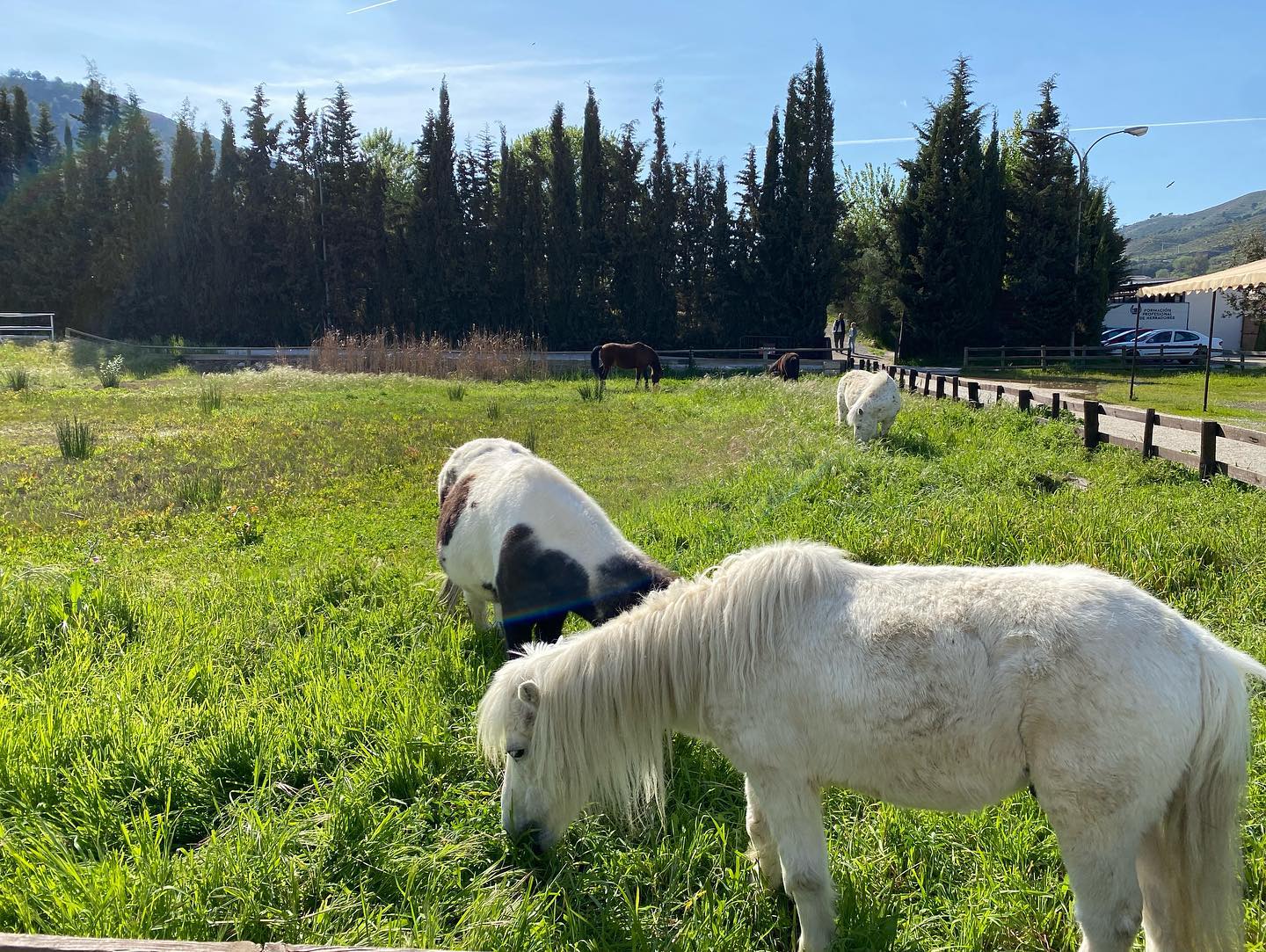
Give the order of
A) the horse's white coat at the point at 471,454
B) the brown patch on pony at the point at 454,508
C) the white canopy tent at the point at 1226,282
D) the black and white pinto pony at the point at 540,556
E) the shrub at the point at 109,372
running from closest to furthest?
the black and white pinto pony at the point at 540,556 < the brown patch on pony at the point at 454,508 < the horse's white coat at the point at 471,454 < the white canopy tent at the point at 1226,282 < the shrub at the point at 109,372

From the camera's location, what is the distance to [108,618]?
487cm

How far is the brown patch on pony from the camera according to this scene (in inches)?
191

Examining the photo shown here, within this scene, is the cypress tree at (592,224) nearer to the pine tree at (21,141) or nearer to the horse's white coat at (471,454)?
the horse's white coat at (471,454)

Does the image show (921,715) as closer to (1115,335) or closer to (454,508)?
(454,508)

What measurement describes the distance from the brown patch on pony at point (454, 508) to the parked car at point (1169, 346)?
88.3ft

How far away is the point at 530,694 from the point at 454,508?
253 cm

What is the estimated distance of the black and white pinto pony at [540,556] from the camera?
12.6 feet

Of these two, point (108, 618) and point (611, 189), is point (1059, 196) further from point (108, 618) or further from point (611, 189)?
point (108, 618)

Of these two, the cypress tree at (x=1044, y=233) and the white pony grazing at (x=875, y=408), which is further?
the cypress tree at (x=1044, y=233)

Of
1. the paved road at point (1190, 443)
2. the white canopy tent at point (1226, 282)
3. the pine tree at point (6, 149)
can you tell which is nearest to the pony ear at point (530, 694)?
the paved road at point (1190, 443)

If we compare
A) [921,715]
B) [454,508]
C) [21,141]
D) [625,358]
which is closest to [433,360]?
[625,358]

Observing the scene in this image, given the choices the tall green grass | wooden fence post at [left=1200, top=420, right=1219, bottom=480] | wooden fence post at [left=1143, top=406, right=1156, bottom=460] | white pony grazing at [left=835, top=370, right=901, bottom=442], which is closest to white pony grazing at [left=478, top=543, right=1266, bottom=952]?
wooden fence post at [left=1200, top=420, right=1219, bottom=480]

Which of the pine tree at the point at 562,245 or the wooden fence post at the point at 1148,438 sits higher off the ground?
the pine tree at the point at 562,245

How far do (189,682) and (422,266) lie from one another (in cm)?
3196
